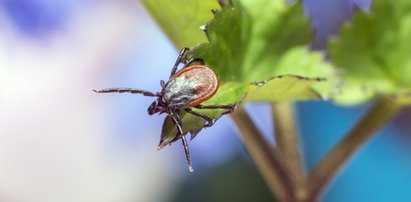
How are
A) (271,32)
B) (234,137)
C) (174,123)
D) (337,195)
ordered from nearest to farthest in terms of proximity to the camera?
(174,123), (271,32), (234,137), (337,195)

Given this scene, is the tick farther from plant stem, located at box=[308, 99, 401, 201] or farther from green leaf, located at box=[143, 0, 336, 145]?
plant stem, located at box=[308, 99, 401, 201]

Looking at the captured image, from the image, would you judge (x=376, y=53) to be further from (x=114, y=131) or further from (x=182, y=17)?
(x=114, y=131)

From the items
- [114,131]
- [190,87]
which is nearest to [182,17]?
[190,87]

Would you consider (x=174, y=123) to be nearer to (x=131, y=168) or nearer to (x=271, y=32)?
(x=271, y=32)

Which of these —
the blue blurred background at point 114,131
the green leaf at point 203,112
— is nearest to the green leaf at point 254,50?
the green leaf at point 203,112

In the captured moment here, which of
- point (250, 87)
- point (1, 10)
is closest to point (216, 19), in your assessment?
point (250, 87)

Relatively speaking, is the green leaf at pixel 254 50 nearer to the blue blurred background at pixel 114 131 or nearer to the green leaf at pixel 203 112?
the green leaf at pixel 203 112
